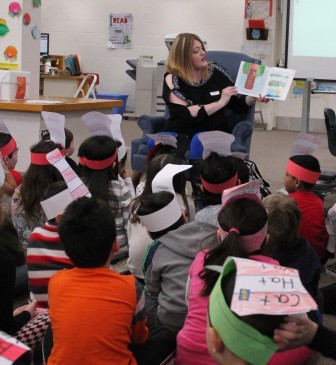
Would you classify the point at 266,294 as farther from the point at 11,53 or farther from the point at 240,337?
the point at 11,53

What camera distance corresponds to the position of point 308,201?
3168 millimetres

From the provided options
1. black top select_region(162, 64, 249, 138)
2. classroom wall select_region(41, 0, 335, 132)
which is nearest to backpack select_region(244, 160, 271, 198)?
black top select_region(162, 64, 249, 138)

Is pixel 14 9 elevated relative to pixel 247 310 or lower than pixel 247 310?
elevated

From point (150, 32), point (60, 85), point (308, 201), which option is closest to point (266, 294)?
point (308, 201)

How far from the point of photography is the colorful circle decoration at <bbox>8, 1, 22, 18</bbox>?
519 cm

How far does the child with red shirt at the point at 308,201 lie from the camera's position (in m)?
3.13

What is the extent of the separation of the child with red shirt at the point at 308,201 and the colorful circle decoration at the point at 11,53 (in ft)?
9.31

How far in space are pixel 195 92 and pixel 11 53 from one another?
1672mm

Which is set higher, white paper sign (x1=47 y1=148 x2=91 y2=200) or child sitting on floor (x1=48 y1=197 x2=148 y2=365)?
white paper sign (x1=47 y1=148 x2=91 y2=200)

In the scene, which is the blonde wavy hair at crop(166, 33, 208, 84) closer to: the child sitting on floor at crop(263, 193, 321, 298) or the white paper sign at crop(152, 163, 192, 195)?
the white paper sign at crop(152, 163, 192, 195)

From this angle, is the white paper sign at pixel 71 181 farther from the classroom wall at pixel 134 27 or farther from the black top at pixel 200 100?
the classroom wall at pixel 134 27

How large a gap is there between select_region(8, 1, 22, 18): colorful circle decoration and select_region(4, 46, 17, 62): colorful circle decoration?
25 centimetres

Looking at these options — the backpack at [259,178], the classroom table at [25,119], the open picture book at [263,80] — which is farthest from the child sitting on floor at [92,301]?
the classroom table at [25,119]

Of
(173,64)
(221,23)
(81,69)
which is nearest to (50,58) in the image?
(81,69)
